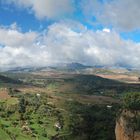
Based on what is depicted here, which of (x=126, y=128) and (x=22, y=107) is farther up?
(x=126, y=128)

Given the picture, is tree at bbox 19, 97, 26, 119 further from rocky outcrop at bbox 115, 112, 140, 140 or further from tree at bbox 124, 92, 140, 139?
rocky outcrop at bbox 115, 112, 140, 140

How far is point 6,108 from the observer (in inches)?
5866

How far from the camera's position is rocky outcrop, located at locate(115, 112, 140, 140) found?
51.5m

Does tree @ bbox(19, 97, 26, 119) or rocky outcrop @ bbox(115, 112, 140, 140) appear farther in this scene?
tree @ bbox(19, 97, 26, 119)

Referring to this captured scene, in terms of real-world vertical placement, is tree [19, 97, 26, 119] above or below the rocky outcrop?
below

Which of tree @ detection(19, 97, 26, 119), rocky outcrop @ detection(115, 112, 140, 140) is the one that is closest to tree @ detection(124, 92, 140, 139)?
rocky outcrop @ detection(115, 112, 140, 140)

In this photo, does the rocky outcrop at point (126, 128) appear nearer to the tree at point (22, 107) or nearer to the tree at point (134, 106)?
the tree at point (134, 106)

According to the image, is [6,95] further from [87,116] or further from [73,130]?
[73,130]

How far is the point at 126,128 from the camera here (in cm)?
5319

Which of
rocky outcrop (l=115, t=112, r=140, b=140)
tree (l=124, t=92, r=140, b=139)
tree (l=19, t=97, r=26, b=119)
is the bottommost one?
Answer: tree (l=19, t=97, r=26, b=119)

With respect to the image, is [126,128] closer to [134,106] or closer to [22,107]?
[134,106]

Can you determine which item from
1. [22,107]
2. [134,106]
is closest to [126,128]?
[134,106]

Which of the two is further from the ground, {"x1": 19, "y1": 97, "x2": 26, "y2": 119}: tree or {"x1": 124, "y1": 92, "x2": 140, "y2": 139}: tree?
{"x1": 124, "y1": 92, "x2": 140, "y2": 139}: tree

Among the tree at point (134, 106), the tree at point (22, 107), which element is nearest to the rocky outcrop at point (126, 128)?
the tree at point (134, 106)
